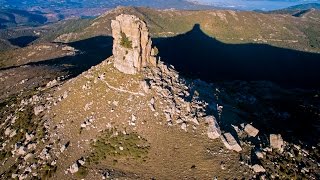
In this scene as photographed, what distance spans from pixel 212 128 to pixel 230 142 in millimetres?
5449

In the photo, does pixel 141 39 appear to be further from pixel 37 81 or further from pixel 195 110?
pixel 37 81

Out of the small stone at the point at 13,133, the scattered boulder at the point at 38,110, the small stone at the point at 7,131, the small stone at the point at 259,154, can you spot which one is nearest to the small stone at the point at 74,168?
the small stone at the point at 13,133

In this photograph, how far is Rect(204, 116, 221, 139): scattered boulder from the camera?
78.7m

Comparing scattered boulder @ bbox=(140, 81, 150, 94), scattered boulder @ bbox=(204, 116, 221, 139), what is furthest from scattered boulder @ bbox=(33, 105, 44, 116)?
scattered boulder @ bbox=(204, 116, 221, 139)

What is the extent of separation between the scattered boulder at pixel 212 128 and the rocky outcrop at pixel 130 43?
2593 centimetres

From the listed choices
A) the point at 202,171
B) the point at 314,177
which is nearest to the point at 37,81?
the point at 202,171

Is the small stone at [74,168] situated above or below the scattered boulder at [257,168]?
below

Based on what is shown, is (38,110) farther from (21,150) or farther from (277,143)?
(277,143)

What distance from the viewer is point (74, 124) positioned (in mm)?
91188

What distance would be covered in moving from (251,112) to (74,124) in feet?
188

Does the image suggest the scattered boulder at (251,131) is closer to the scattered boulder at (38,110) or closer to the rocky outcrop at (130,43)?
the rocky outcrop at (130,43)

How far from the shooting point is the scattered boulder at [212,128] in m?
78.7

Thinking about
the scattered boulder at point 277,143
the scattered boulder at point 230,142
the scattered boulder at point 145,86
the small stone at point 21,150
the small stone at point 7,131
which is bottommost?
the small stone at point 7,131

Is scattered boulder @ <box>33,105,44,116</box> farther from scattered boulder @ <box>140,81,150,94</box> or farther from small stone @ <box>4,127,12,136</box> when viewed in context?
scattered boulder @ <box>140,81,150,94</box>
